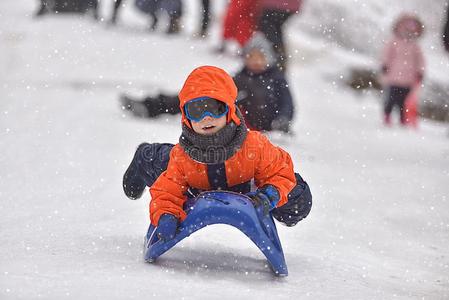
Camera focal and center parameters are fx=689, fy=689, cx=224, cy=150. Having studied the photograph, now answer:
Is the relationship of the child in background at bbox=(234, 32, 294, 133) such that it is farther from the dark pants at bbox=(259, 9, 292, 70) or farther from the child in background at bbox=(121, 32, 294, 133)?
the dark pants at bbox=(259, 9, 292, 70)

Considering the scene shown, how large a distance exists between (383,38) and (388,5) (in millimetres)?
1258

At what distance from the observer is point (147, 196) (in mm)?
3902

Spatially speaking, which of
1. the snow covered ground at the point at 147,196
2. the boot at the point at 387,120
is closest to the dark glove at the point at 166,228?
the snow covered ground at the point at 147,196

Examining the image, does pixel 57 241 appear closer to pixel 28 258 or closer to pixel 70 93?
pixel 28 258

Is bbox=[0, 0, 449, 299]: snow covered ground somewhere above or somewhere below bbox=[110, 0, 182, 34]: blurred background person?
below

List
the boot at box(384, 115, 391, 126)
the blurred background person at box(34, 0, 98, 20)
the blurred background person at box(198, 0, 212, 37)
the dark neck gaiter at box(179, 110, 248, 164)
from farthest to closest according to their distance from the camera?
the blurred background person at box(34, 0, 98, 20), the blurred background person at box(198, 0, 212, 37), the boot at box(384, 115, 391, 126), the dark neck gaiter at box(179, 110, 248, 164)

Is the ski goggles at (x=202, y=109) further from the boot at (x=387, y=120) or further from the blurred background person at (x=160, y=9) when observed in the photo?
Answer: the blurred background person at (x=160, y=9)

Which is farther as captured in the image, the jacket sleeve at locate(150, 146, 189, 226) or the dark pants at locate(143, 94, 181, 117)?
the dark pants at locate(143, 94, 181, 117)

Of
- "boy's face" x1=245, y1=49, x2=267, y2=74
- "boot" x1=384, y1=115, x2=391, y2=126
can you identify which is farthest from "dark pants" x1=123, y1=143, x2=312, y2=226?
"boot" x1=384, y1=115, x2=391, y2=126

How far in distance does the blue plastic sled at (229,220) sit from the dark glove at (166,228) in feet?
0.05

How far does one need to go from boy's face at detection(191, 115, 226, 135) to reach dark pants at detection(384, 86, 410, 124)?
585 cm

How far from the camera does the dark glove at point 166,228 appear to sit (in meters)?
2.35

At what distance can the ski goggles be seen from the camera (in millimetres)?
2414

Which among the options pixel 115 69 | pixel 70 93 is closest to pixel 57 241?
pixel 70 93
